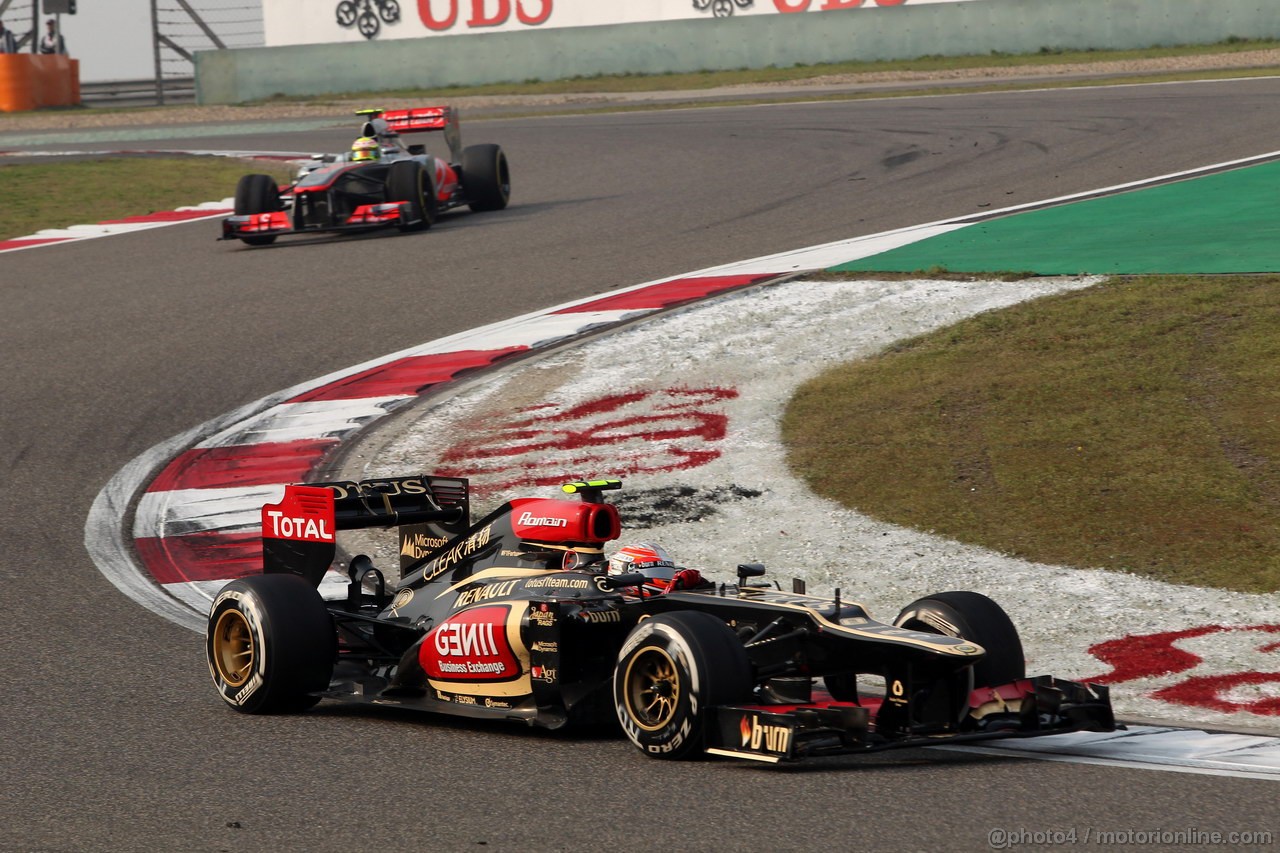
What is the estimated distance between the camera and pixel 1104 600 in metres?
8.09

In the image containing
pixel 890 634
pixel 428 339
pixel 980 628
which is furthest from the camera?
pixel 428 339

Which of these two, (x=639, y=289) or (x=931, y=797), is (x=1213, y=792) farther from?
(x=639, y=289)

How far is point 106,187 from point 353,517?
61.6 ft

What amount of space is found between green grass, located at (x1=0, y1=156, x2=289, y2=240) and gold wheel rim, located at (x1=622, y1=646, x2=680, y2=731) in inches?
686

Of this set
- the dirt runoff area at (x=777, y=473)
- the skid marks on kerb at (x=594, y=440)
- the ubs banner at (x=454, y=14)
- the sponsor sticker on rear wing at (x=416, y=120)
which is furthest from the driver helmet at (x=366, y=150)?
the ubs banner at (x=454, y=14)

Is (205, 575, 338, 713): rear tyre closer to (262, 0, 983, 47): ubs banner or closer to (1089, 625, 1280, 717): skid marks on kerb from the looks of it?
(1089, 625, 1280, 717): skid marks on kerb

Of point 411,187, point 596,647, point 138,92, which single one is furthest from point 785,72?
point 596,647

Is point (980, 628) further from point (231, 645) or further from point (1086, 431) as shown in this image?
point (1086, 431)

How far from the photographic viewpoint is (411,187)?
1936cm

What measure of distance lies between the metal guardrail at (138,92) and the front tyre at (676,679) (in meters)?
37.1

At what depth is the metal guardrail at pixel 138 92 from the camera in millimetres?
41062

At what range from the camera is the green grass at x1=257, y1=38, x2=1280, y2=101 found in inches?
1288

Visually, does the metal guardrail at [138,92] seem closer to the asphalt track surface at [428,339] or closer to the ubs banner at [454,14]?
the ubs banner at [454,14]

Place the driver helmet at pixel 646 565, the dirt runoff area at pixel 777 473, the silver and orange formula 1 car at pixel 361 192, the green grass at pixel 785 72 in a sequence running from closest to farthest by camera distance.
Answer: the driver helmet at pixel 646 565, the dirt runoff area at pixel 777 473, the silver and orange formula 1 car at pixel 361 192, the green grass at pixel 785 72
